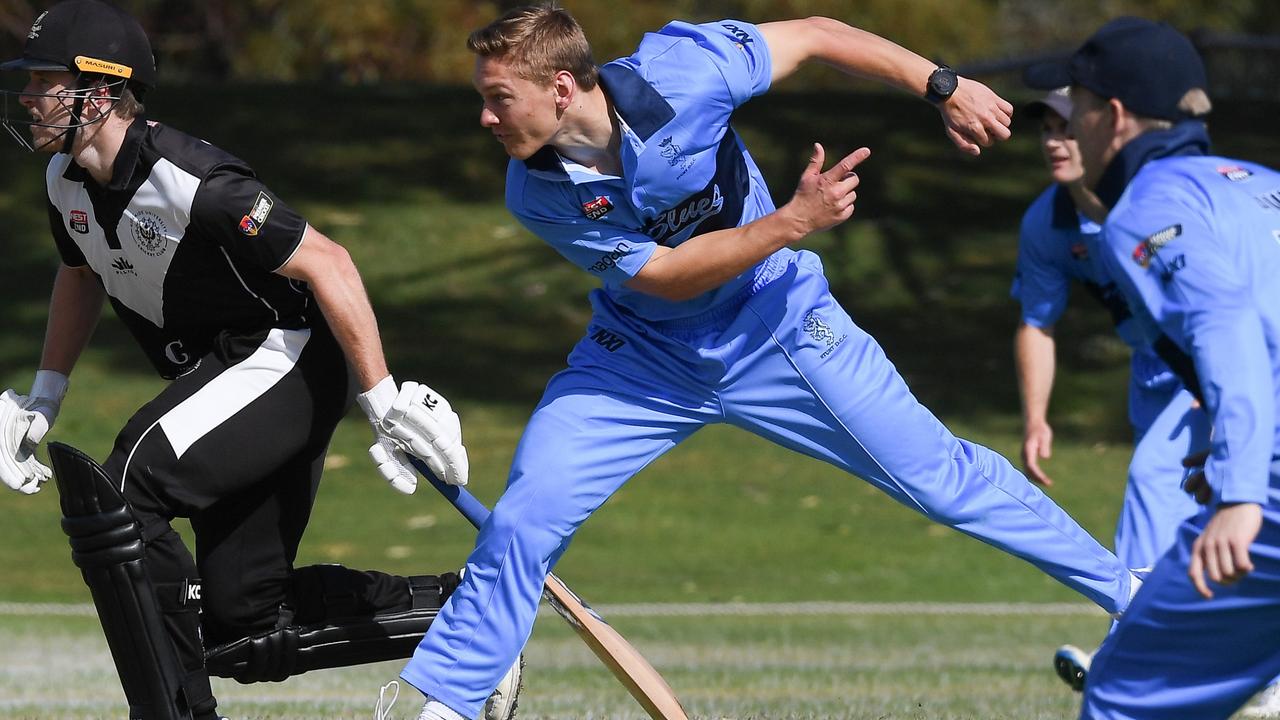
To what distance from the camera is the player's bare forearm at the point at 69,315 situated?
16.4 feet

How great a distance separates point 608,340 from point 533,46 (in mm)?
874

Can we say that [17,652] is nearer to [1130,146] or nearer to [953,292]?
[1130,146]

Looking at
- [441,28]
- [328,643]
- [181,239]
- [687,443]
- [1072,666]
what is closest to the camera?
[181,239]

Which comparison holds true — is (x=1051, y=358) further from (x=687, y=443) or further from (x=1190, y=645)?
A: (x=687, y=443)

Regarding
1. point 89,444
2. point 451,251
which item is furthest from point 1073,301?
point 89,444

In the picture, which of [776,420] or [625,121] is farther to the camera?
[776,420]

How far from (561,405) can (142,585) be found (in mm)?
1185

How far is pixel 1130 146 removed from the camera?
143 inches

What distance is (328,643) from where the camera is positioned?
5004 mm

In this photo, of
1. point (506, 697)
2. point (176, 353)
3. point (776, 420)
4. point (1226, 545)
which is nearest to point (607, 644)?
point (506, 697)

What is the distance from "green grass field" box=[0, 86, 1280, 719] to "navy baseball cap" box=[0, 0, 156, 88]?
2.27 meters

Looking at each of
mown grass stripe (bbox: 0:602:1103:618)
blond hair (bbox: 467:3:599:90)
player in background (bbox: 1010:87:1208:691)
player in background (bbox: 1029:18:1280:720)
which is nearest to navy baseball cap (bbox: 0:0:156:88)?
blond hair (bbox: 467:3:599:90)

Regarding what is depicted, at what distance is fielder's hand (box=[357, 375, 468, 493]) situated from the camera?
14.9 ft

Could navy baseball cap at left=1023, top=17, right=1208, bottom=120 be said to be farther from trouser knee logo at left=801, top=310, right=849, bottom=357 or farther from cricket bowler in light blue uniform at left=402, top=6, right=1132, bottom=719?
trouser knee logo at left=801, top=310, right=849, bottom=357
